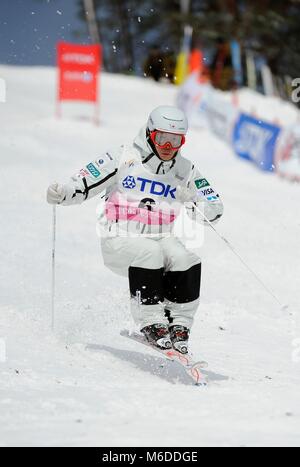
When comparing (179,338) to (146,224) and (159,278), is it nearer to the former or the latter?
(159,278)

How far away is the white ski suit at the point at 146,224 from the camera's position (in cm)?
559

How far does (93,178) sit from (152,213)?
1.48 ft

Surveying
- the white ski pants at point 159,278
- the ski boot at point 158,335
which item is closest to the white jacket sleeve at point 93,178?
the white ski pants at point 159,278

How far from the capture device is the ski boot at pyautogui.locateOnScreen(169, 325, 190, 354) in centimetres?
548

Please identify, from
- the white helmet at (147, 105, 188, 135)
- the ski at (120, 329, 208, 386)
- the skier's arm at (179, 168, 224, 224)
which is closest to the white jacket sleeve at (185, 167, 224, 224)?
the skier's arm at (179, 168, 224, 224)

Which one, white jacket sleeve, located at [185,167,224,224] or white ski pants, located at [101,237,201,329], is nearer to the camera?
white ski pants, located at [101,237,201,329]

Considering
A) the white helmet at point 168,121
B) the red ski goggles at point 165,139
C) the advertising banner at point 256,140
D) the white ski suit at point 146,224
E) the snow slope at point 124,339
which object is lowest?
the advertising banner at point 256,140

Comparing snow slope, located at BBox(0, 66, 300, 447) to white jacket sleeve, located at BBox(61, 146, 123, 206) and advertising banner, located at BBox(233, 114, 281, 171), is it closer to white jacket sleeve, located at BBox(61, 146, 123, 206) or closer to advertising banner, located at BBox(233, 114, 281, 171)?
white jacket sleeve, located at BBox(61, 146, 123, 206)

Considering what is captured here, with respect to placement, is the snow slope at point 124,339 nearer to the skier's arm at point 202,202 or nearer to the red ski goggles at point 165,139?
the skier's arm at point 202,202

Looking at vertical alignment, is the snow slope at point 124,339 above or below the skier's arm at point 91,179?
below

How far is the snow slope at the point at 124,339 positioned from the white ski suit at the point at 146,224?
49 cm

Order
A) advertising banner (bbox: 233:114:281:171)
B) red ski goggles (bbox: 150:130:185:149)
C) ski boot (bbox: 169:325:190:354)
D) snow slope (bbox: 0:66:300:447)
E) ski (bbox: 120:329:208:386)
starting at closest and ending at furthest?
1. snow slope (bbox: 0:66:300:447)
2. ski (bbox: 120:329:208:386)
3. ski boot (bbox: 169:325:190:354)
4. red ski goggles (bbox: 150:130:185:149)
5. advertising banner (bbox: 233:114:281:171)
